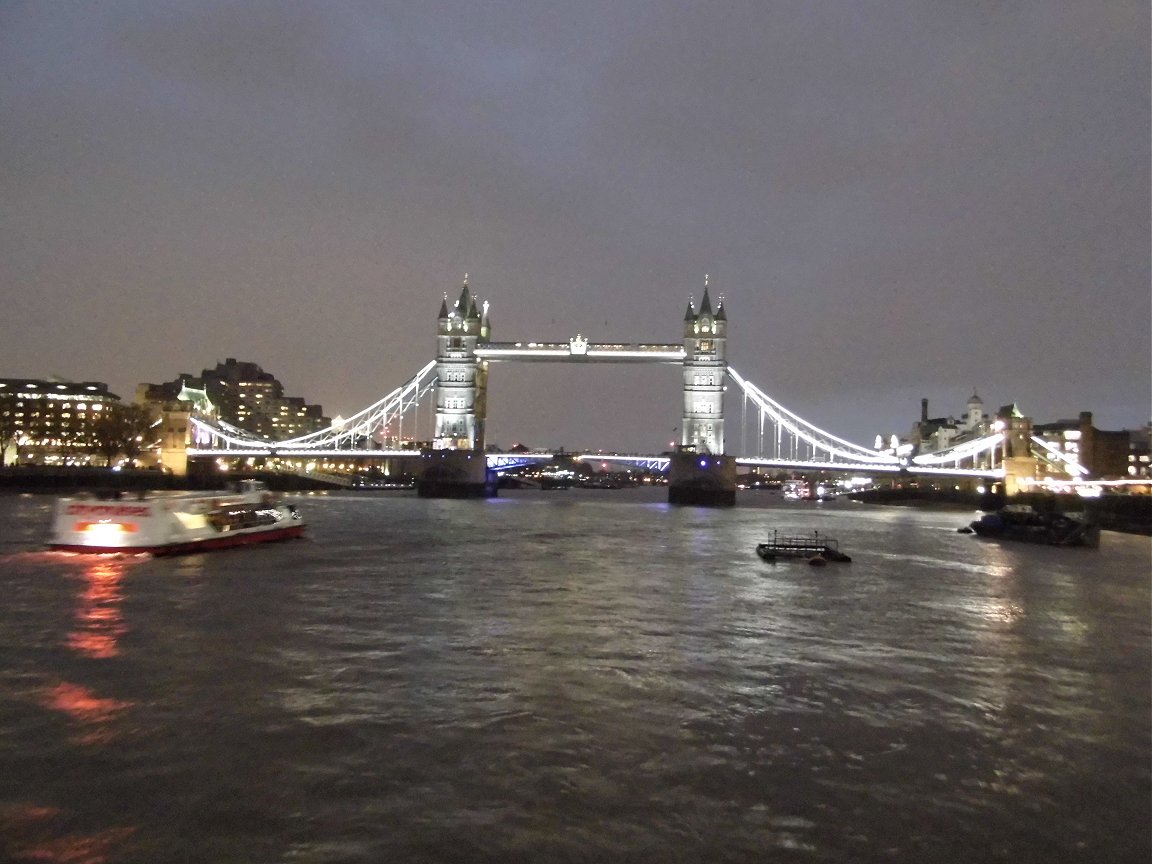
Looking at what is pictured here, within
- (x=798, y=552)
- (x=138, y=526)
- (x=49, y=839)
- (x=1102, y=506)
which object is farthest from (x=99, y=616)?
(x=1102, y=506)

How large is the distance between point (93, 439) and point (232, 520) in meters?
61.5

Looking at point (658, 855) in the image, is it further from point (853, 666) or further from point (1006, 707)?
point (853, 666)

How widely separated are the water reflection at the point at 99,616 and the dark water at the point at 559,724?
0.28 ft

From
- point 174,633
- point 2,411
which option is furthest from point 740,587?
point 2,411

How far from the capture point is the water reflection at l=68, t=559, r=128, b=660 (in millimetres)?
12665

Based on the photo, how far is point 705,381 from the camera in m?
78.6

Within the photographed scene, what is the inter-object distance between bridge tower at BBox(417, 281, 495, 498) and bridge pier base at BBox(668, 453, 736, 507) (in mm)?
16037

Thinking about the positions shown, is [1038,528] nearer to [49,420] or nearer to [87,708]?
[87,708]

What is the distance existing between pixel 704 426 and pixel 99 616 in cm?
6502

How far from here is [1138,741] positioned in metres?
9.45

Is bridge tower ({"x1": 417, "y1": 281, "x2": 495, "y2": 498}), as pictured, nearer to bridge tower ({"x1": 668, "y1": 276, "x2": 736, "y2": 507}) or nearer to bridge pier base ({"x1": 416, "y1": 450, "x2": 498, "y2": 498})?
bridge pier base ({"x1": 416, "y1": 450, "x2": 498, "y2": 498})

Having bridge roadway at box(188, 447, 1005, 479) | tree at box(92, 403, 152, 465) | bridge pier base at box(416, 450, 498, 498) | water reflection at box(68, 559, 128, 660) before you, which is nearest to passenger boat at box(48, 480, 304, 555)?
water reflection at box(68, 559, 128, 660)

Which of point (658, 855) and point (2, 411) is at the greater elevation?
point (2, 411)

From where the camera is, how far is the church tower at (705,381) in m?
77.5
